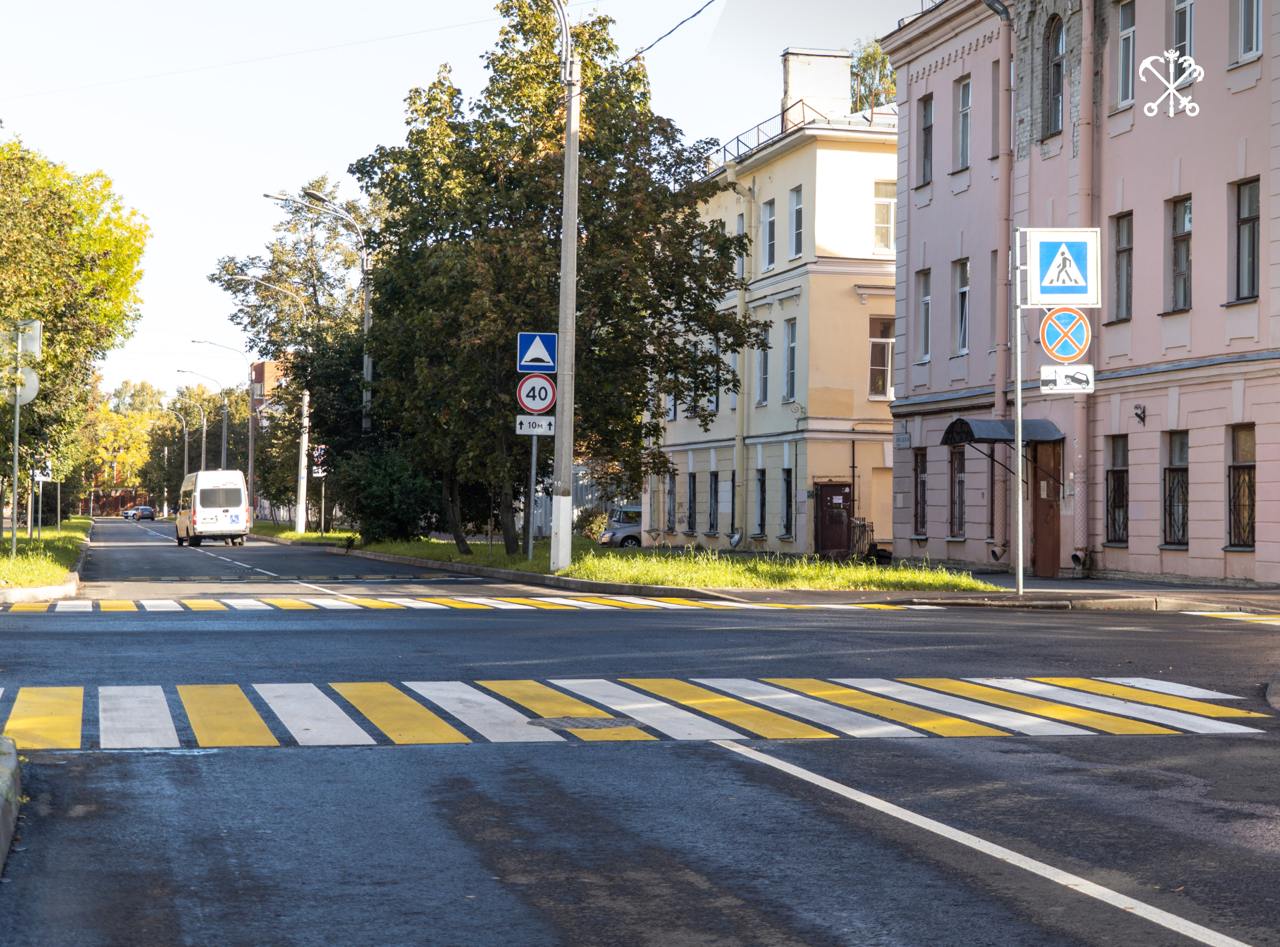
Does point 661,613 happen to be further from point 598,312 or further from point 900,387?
point 900,387

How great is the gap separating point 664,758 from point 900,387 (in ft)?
104

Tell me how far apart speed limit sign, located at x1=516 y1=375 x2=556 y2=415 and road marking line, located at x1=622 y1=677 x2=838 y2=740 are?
55.7 ft

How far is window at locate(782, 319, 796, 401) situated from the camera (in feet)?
154

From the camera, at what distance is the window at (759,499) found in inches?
1928

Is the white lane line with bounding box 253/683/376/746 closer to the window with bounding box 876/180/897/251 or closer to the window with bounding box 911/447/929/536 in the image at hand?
the window with bounding box 911/447/929/536

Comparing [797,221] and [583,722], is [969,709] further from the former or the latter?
[797,221]

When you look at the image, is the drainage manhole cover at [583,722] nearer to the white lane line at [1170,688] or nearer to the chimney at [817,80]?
the white lane line at [1170,688]

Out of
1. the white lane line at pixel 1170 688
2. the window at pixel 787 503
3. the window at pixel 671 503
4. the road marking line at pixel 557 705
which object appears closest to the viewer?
the road marking line at pixel 557 705

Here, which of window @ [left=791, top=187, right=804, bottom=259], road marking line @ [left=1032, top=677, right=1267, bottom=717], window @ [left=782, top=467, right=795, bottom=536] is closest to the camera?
road marking line @ [left=1032, top=677, right=1267, bottom=717]

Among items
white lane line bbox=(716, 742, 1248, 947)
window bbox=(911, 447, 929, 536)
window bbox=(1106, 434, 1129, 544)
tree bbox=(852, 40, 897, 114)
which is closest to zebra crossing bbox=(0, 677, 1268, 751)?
white lane line bbox=(716, 742, 1248, 947)

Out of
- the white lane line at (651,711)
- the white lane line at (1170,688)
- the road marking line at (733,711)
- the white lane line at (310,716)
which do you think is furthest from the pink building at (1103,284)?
the white lane line at (310,716)

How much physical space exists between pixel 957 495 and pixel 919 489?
2.24 m

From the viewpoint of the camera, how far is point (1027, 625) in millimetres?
18625

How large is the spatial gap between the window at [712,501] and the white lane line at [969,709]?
40050 mm
